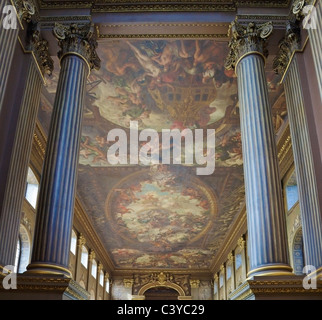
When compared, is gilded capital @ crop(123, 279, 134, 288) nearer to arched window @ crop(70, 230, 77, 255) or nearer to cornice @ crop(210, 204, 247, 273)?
cornice @ crop(210, 204, 247, 273)

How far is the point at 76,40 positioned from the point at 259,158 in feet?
17.1

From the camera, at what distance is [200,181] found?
19625 mm

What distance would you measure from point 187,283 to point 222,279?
6.21 meters

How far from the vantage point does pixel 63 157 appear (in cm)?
877

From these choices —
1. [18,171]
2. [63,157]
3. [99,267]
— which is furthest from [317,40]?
[99,267]

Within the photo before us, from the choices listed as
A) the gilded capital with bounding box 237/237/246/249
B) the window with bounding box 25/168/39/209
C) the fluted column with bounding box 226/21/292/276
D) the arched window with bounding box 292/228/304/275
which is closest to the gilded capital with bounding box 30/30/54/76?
the fluted column with bounding box 226/21/292/276

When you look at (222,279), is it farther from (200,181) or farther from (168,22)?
(168,22)

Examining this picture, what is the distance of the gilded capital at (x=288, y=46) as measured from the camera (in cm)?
986

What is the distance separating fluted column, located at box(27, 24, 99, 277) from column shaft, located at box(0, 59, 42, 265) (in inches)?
28.4

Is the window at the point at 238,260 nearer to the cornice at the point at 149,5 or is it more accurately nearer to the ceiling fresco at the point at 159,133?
the ceiling fresco at the point at 159,133

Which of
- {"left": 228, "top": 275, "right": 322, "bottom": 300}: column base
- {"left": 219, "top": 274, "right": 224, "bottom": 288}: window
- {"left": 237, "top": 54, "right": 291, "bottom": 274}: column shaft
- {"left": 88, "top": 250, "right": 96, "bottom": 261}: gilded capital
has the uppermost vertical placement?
{"left": 88, "top": 250, "right": 96, "bottom": 261}: gilded capital

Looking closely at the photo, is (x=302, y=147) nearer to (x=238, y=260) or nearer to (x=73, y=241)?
(x=73, y=241)

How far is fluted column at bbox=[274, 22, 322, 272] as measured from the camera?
8.34 meters
